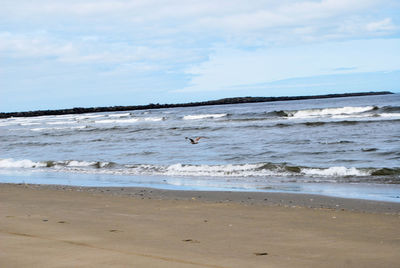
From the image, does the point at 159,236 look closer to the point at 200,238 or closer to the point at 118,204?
the point at 200,238

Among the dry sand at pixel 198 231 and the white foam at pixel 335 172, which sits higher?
the dry sand at pixel 198 231

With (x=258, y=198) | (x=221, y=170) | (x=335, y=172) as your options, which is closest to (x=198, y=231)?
(x=258, y=198)

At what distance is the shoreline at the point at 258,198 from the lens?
27.2 feet

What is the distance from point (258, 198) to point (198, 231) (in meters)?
3.54

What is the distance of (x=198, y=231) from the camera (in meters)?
6.21

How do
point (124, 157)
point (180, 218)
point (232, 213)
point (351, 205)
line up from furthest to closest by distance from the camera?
point (124, 157)
point (351, 205)
point (232, 213)
point (180, 218)

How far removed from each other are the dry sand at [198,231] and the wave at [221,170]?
352 cm

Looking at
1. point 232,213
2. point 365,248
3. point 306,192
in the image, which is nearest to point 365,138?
point 306,192

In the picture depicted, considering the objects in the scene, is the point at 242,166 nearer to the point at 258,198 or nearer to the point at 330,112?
the point at 258,198

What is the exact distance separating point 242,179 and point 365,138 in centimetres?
1036

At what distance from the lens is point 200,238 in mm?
5750

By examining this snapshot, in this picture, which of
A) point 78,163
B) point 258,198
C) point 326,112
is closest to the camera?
point 258,198

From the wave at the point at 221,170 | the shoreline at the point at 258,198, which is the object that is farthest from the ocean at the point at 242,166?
the shoreline at the point at 258,198

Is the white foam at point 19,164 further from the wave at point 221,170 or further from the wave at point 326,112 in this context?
the wave at point 326,112
